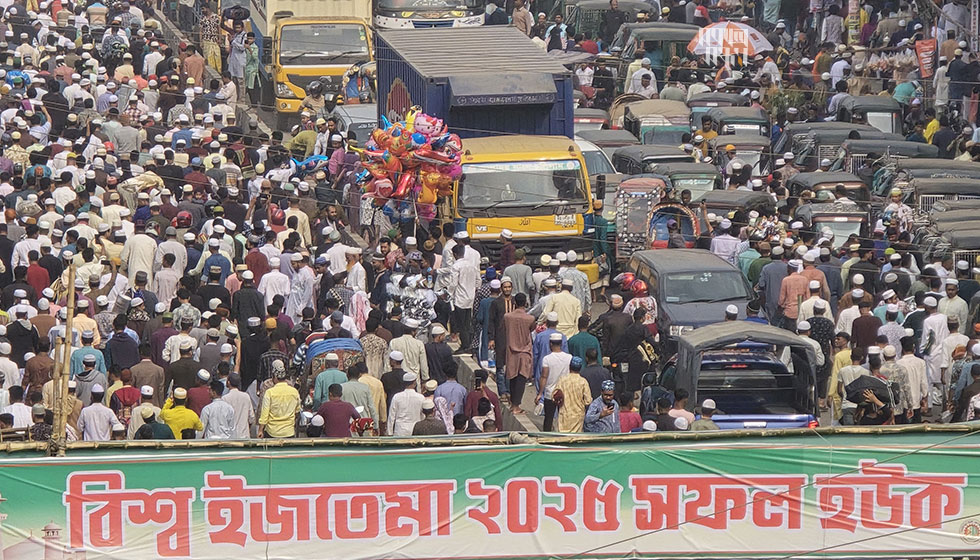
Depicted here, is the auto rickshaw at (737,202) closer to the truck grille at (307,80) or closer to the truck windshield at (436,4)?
the truck grille at (307,80)

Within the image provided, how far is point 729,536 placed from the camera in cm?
1348

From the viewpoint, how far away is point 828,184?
27.1 metres

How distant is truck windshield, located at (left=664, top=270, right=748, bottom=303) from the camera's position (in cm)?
2177

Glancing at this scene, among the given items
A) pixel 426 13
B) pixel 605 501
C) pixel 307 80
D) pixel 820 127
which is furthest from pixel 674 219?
pixel 426 13

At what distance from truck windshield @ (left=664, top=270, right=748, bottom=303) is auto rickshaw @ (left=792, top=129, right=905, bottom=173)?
8.34m

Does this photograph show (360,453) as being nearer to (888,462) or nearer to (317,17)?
(888,462)

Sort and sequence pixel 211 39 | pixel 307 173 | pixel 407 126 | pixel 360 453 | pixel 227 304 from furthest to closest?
pixel 211 39
pixel 307 173
pixel 407 126
pixel 227 304
pixel 360 453

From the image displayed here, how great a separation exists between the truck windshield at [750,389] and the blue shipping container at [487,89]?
908 centimetres

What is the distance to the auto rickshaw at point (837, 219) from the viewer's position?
83.4 feet

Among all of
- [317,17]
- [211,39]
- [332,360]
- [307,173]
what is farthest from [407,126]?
[211,39]

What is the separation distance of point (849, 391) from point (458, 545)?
19.8ft

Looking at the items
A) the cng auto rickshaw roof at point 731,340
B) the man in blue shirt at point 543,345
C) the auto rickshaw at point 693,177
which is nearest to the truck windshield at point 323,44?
the auto rickshaw at point 693,177

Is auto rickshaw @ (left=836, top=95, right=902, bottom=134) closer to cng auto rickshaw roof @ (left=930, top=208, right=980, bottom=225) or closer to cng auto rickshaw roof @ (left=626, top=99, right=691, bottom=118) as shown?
cng auto rickshaw roof @ (left=626, top=99, right=691, bottom=118)

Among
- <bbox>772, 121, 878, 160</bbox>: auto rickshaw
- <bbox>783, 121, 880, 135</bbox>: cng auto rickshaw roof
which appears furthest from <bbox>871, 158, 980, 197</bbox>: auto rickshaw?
<bbox>783, 121, 880, 135</bbox>: cng auto rickshaw roof
